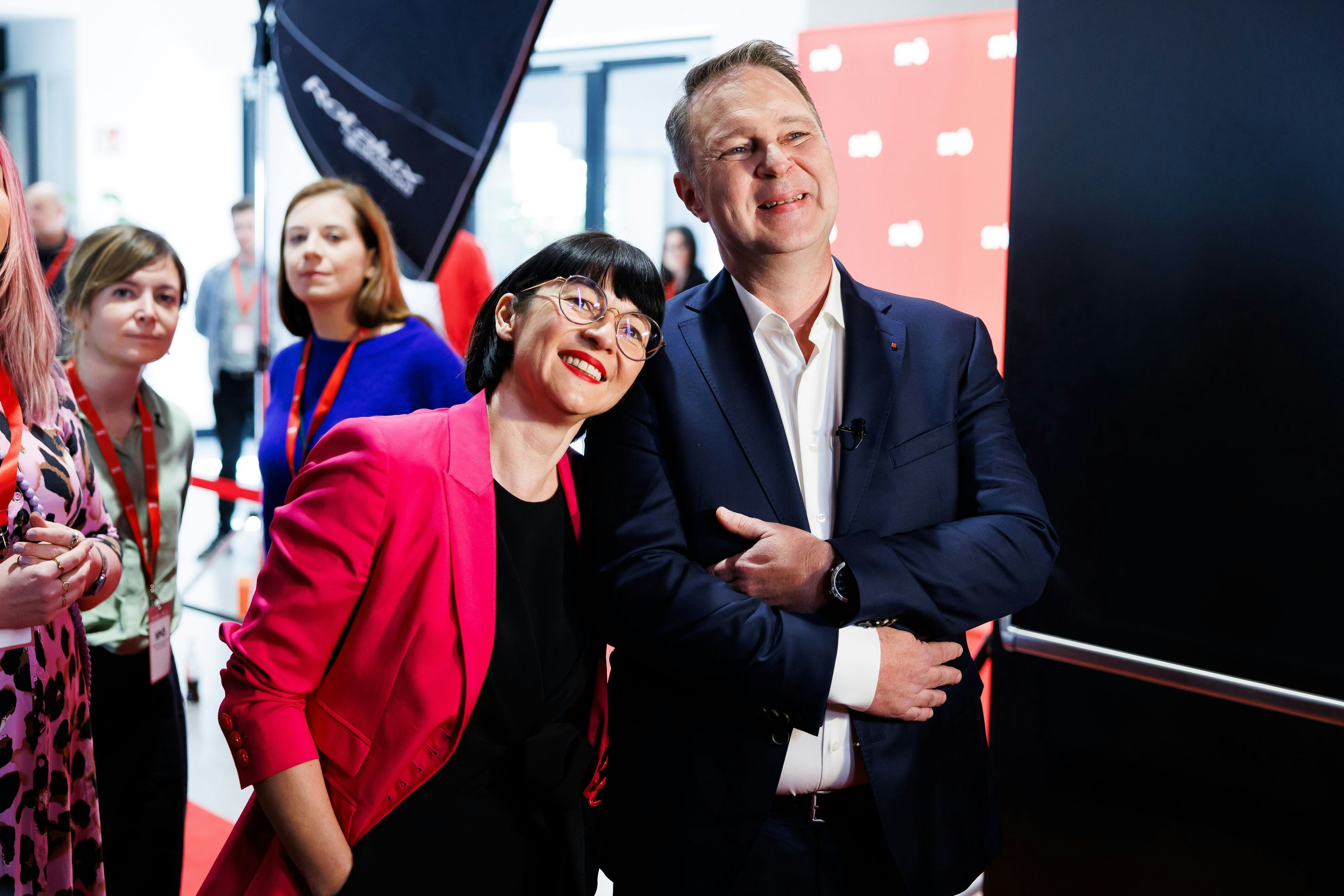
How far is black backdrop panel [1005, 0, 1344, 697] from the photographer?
71.8 inches

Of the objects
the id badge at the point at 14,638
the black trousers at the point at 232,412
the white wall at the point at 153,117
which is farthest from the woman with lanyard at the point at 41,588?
the white wall at the point at 153,117

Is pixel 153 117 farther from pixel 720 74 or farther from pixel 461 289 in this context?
pixel 720 74

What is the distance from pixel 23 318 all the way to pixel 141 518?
80 centimetres

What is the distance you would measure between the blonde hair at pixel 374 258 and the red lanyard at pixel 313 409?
7 cm

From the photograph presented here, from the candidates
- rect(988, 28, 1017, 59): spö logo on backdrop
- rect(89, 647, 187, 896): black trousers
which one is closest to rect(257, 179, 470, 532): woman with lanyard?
rect(89, 647, 187, 896): black trousers

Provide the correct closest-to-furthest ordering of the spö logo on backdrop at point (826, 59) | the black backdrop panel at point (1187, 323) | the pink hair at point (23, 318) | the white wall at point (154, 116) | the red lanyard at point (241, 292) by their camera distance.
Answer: the pink hair at point (23, 318) → the black backdrop panel at point (1187, 323) → the spö logo on backdrop at point (826, 59) → the red lanyard at point (241, 292) → the white wall at point (154, 116)

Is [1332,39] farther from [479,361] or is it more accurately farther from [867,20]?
[867,20]

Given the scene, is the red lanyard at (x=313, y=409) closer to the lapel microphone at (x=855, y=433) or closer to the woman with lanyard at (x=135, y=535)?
the woman with lanyard at (x=135, y=535)

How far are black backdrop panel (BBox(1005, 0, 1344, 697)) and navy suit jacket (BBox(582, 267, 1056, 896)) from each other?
1.97 feet

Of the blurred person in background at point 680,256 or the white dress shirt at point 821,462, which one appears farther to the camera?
the blurred person in background at point 680,256

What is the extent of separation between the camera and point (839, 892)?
4.99ft

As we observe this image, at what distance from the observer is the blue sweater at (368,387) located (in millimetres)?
2670

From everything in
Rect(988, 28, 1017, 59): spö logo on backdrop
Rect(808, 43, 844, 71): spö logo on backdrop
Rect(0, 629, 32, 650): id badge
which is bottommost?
Rect(0, 629, 32, 650): id badge

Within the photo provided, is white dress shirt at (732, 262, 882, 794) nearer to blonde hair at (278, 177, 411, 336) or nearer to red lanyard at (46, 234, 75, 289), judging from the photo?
blonde hair at (278, 177, 411, 336)
